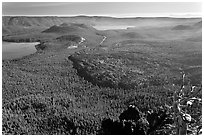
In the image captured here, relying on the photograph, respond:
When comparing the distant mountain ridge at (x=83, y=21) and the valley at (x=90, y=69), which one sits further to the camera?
the distant mountain ridge at (x=83, y=21)

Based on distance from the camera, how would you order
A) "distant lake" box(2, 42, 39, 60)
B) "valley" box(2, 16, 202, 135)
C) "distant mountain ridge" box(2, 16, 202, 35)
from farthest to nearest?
"distant mountain ridge" box(2, 16, 202, 35), "distant lake" box(2, 42, 39, 60), "valley" box(2, 16, 202, 135)

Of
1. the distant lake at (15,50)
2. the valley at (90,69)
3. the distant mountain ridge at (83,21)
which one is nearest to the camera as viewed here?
the valley at (90,69)

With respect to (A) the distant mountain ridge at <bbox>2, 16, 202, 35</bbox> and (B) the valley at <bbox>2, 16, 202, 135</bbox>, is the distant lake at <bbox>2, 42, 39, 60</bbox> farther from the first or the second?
(A) the distant mountain ridge at <bbox>2, 16, 202, 35</bbox>

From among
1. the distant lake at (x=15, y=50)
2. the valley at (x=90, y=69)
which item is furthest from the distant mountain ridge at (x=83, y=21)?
the distant lake at (x=15, y=50)

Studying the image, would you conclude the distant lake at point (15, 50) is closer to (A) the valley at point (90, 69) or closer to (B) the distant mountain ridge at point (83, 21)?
(A) the valley at point (90, 69)

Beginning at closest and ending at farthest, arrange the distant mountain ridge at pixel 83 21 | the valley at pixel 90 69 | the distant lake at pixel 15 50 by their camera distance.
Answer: the valley at pixel 90 69
the distant lake at pixel 15 50
the distant mountain ridge at pixel 83 21

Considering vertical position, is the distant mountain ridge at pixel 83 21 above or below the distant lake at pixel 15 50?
above

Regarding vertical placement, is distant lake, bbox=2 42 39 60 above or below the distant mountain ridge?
below

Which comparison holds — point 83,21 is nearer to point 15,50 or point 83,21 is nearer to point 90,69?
point 90,69

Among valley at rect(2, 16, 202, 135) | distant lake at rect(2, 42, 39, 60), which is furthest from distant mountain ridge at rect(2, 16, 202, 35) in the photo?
distant lake at rect(2, 42, 39, 60)
